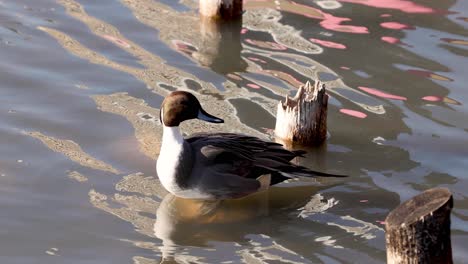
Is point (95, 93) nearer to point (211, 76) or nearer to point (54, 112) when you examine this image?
point (54, 112)

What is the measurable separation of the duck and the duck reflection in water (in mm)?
186

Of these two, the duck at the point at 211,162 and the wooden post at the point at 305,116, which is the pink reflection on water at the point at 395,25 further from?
the duck at the point at 211,162

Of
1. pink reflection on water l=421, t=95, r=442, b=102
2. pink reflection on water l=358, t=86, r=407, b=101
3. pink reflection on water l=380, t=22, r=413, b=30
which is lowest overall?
pink reflection on water l=358, t=86, r=407, b=101

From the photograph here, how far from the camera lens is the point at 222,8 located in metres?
12.7

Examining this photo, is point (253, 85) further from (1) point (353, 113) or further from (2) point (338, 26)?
(2) point (338, 26)

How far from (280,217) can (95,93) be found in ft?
9.68

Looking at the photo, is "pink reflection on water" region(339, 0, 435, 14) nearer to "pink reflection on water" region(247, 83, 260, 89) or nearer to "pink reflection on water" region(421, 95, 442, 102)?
"pink reflection on water" region(421, 95, 442, 102)

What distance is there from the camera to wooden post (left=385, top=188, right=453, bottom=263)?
20.3 ft

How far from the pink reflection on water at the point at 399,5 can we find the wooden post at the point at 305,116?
379 centimetres

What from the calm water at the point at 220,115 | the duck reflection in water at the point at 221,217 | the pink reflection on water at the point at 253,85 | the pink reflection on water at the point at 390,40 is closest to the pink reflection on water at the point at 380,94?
the calm water at the point at 220,115

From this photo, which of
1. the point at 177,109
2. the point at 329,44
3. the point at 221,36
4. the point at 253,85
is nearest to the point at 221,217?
the point at 177,109

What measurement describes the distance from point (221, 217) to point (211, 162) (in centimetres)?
48

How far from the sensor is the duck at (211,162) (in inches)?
331

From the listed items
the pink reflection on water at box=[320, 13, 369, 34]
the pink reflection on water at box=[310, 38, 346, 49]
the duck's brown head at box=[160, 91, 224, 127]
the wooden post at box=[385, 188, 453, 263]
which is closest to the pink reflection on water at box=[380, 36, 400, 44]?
the pink reflection on water at box=[320, 13, 369, 34]
